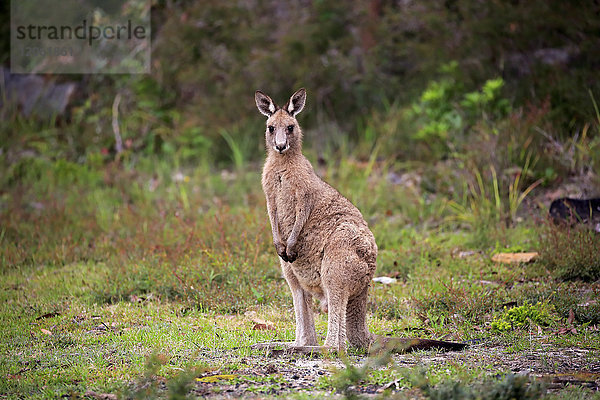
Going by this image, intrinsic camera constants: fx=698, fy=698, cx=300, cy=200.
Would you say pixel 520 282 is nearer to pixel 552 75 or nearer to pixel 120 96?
pixel 552 75

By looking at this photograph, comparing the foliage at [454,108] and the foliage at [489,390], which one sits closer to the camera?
the foliage at [489,390]

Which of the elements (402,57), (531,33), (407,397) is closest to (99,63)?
(402,57)

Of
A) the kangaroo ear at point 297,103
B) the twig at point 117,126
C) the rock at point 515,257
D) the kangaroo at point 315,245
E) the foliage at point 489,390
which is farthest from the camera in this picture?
the twig at point 117,126

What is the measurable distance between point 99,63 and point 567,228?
10.5m

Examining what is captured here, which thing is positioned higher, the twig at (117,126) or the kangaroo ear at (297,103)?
the twig at (117,126)

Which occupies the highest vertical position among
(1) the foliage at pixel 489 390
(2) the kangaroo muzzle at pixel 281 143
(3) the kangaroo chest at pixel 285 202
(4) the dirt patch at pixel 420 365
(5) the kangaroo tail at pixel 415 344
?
(2) the kangaroo muzzle at pixel 281 143

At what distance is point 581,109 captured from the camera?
10023 millimetres

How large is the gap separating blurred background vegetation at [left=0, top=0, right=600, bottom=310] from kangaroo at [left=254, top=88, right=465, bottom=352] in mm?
1660

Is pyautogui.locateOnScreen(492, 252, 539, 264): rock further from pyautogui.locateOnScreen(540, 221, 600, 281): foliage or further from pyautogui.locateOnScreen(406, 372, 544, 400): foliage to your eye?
pyautogui.locateOnScreen(406, 372, 544, 400): foliage

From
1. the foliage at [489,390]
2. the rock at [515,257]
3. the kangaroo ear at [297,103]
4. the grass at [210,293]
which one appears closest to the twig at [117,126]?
the grass at [210,293]

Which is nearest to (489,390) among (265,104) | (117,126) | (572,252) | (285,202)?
(285,202)

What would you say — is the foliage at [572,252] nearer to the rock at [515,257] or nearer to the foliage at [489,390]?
the rock at [515,257]

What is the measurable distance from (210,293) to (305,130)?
23.1 feet

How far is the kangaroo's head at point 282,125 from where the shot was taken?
5605 millimetres
